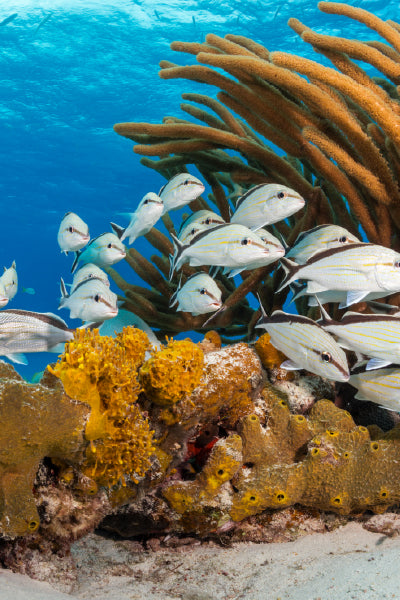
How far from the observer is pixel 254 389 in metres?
2.61

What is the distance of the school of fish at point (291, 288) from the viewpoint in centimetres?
212

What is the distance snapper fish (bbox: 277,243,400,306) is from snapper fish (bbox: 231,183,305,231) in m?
0.54

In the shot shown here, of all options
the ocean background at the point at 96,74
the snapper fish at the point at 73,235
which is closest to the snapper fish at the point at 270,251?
the snapper fish at the point at 73,235

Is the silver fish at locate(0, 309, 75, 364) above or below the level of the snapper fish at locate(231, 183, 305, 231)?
below

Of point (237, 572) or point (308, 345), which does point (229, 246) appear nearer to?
point (308, 345)

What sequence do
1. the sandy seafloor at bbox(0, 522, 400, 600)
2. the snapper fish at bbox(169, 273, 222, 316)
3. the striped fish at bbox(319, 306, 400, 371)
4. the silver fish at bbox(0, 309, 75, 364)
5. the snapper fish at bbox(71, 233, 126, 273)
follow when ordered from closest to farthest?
the sandy seafloor at bbox(0, 522, 400, 600)
the striped fish at bbox(319, 306, 400, 371)
the silver fish at bbox(0, 309, 75, 364)
the snapper fish at bbox(169, 273, 222, 316)
the snapper fish at bbox(71, 233, 126, 273)

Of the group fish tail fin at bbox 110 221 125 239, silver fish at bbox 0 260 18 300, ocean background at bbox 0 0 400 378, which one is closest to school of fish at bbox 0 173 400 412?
fish tail fin at bbox 110 221 125 239

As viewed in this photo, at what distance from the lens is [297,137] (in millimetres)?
3322

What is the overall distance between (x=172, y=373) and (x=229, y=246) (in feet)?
3.19

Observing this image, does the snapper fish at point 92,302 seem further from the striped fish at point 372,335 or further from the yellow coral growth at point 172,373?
the striped fish at point 372,335

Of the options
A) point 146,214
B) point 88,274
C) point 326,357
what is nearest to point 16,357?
point 88,274

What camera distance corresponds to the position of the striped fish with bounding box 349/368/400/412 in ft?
7.16

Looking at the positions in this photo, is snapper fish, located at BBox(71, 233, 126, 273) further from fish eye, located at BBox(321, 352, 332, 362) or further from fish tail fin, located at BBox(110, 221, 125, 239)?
fish eye, located at BBox(321, 352, 332, 362)

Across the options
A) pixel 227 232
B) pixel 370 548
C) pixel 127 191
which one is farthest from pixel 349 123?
pixel 127 191
